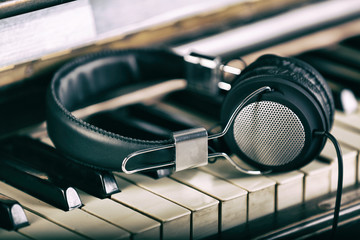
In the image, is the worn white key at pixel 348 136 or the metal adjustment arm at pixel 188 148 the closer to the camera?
the metal adjustment arm at pixel 188 148

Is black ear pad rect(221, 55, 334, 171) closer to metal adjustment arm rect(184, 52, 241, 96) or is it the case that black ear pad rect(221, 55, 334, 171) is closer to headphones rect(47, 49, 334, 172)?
headphones rect(47, 49, 334, 172)

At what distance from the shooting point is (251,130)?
3.97 ft

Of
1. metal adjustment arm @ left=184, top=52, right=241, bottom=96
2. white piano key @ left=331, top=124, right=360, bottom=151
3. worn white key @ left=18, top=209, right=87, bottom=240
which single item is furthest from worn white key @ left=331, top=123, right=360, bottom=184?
worn white key @ left=18, top=209, right=87, bottom=240

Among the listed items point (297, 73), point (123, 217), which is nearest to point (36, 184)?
point (123, 217)

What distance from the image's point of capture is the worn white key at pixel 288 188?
1.24m

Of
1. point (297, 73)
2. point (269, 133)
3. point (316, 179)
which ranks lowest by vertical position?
point (316, 179)

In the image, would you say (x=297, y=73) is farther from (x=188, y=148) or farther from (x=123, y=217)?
(x=123, y=217)

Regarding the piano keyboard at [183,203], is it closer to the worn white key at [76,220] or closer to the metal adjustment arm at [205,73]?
the worn white key at [76,220]

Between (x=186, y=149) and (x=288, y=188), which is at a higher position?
(x=186, y=149)

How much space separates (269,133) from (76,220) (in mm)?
397

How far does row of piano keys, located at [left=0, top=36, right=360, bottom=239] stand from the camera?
3.55 feet

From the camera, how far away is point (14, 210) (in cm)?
107

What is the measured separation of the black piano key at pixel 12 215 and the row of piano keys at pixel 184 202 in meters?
0.01

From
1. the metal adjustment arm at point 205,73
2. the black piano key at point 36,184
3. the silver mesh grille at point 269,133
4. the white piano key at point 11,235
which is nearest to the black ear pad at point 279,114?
the silver mesh grille at point 269,133
